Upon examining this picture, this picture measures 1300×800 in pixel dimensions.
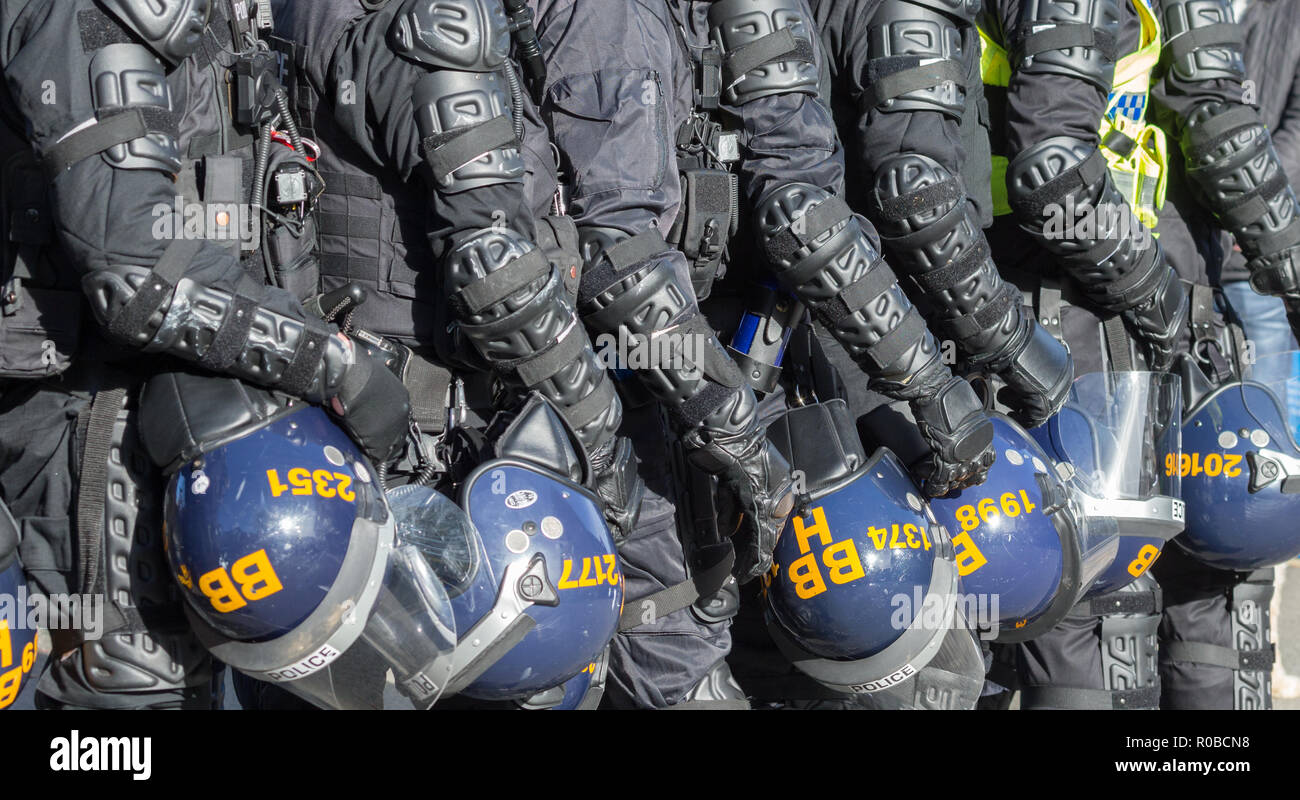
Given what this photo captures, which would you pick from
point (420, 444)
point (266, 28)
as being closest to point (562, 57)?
point (266, 28)

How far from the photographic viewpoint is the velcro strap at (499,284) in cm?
317

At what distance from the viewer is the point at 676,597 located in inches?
156

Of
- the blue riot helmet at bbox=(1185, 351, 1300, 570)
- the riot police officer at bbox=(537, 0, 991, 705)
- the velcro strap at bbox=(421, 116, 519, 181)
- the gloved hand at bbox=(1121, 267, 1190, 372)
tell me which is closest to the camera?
the velcro strap at bbox=(421, 116, 519, 181)

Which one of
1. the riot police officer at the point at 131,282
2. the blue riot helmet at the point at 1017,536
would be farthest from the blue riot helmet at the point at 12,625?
→ the blue riot helmet at the point at 1017,536

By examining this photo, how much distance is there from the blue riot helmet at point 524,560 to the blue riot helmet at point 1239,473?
2315 millimetres

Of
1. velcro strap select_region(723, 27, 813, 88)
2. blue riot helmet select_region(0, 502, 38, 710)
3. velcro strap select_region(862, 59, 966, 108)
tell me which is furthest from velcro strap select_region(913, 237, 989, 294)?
blue riot helmet select_region(0, 502, 38, 710)

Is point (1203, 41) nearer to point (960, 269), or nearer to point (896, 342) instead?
point (960, 269)

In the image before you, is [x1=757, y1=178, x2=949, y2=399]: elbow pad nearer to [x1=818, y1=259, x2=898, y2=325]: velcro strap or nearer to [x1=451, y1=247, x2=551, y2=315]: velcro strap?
[x1=818, y1=259, x2=898, y2=325]: velcro strap

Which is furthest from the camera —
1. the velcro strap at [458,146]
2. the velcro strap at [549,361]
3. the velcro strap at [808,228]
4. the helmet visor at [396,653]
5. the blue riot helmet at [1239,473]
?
the blue riot helmet at [1239,473]

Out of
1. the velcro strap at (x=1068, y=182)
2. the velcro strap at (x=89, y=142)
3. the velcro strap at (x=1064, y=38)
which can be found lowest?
the velcro strap at (x=1068, y=182)

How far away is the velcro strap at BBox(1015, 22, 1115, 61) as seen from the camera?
4.18 meters

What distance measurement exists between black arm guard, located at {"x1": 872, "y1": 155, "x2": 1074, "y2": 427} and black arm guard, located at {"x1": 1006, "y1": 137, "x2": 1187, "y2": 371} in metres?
0.25

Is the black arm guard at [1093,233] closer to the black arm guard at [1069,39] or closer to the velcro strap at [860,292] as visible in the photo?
the black arm guard at [1069,39]

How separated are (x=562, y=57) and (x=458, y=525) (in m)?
1.20
